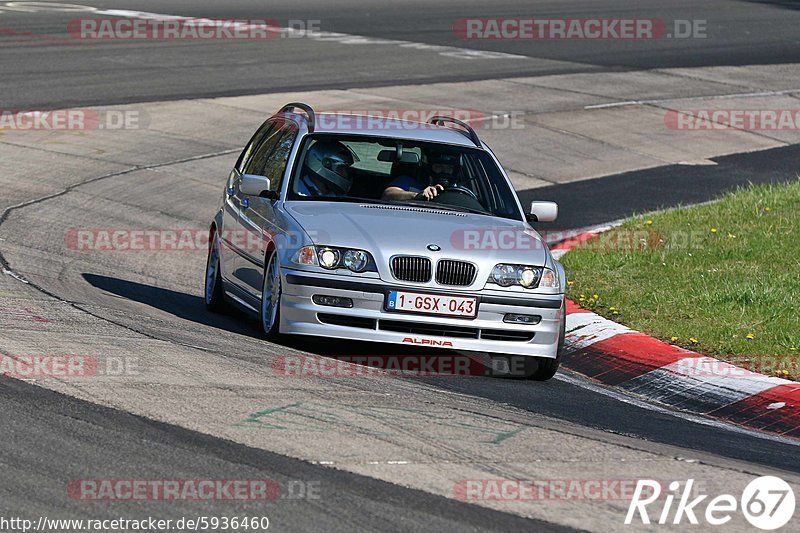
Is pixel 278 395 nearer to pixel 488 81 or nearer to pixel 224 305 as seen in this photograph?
pixel 224 305

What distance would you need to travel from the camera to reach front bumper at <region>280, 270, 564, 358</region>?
877 centimetres

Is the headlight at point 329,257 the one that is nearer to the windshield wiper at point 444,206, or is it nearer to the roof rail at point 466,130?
the windshield wiper at point 444,206

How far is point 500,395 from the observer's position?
27.5ft

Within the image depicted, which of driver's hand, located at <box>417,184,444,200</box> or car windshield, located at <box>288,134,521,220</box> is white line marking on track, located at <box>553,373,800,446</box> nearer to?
car windshield, located at <box>288,134,521,220</box>

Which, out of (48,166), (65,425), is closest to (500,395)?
(65,425)

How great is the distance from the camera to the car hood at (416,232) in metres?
8.90

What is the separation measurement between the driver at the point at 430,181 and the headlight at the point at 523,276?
128 centimetres

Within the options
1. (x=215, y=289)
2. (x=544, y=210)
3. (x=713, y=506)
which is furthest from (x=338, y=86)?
(x=713, y=506)

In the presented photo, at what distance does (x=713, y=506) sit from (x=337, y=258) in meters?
3.52

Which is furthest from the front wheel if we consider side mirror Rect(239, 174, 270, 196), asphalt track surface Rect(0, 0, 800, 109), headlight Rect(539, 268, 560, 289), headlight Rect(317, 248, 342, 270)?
asphalt track surface Rect(0, 0, 800, 109)

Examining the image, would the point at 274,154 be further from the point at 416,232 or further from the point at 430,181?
the point at 416,232

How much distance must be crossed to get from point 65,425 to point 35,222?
7556mm

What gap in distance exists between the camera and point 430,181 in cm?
1030

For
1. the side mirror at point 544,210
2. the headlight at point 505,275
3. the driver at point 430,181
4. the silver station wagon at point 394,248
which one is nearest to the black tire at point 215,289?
the silver station wagon at point 394,248
